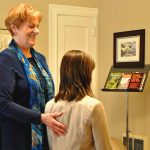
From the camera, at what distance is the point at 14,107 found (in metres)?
1.58

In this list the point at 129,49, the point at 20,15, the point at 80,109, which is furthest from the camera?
the point at 129,49

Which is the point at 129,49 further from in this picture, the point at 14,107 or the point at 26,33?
the point at 14,107

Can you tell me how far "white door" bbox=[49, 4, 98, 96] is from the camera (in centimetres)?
379

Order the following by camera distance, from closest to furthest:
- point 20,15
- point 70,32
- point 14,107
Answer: point 14,107 → point 20,15 → point 70,32

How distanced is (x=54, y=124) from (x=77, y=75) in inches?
10.4

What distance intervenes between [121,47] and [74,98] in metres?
2.20

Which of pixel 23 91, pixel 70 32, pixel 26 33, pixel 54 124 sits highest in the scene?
pixel 70 32

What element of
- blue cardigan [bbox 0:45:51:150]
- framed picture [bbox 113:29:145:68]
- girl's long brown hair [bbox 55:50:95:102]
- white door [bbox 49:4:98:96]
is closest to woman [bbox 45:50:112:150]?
girl's long brown hair [bbox 55:50:95:102]

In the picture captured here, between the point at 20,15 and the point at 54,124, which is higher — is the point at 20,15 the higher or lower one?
the higher one

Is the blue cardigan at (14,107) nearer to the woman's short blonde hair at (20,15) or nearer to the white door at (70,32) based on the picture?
the woman's short blonde hair at (20,15)

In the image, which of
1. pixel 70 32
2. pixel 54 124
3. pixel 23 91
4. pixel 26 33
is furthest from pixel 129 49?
pixel 54 124

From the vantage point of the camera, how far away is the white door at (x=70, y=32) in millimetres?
3795

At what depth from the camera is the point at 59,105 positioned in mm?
1500

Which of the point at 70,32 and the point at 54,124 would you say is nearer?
the point at 54,124
